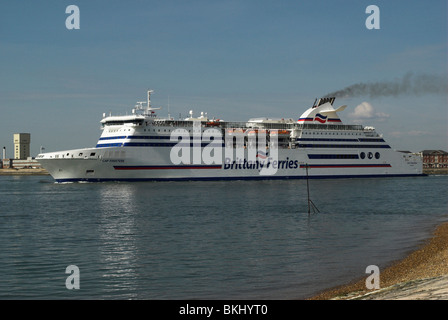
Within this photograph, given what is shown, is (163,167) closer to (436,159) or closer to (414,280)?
(414,280)

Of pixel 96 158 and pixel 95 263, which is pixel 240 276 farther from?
pixel 96 158

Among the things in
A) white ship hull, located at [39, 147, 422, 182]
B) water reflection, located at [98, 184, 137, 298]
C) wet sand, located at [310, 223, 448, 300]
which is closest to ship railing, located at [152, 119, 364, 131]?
white ship hull, located at [39, 147, 422, 182]

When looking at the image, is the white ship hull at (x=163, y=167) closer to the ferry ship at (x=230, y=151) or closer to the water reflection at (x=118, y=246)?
the ferry ship at (x=230, y=151)

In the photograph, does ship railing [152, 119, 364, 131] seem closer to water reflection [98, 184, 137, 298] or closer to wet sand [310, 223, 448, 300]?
water reflection [98, 184, 137, 298]

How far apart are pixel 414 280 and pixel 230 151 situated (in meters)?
56.8

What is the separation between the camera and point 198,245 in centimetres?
2208

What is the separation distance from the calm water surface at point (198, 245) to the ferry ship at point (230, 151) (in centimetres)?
1962

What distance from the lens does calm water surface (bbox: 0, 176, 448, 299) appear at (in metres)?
15.4

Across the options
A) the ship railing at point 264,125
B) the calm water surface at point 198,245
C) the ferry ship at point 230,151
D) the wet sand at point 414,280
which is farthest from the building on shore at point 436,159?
the wet sand at point 414,280

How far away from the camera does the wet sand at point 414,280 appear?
36.7 ft

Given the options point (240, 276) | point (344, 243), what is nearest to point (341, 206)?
point (344, 243)

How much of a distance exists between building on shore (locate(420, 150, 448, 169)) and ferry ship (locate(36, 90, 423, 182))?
93358mm

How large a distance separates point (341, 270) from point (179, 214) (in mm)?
17400
